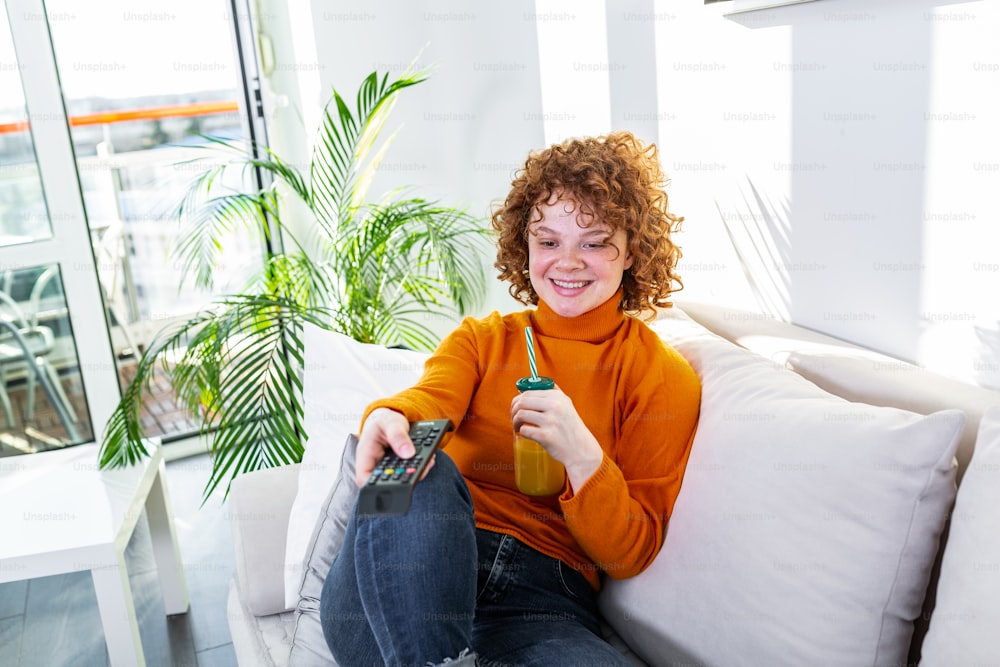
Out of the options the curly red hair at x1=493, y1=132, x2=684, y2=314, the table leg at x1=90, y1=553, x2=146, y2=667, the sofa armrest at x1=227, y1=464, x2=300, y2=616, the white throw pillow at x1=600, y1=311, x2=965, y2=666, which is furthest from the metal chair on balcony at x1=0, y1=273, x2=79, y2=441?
the white throw pillow at x1=600, y1=311, x2=965, y2=666

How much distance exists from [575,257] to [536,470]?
0.36m

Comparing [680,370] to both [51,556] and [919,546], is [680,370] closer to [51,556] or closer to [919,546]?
[919,546]

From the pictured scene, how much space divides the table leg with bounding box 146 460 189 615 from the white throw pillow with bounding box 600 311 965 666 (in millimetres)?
1404

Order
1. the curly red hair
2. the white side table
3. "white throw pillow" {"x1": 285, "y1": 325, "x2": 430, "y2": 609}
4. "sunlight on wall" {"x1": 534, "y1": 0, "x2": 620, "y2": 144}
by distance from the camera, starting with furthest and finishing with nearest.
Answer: "sunlight on wall" {"x1": 534, "y1": 0, "x2": 620, "y2": 144}, the white side table, "white throw pillow" {"x1": 285, "y1": 325, "x2": 430, "y2": 609}, the curly red hair

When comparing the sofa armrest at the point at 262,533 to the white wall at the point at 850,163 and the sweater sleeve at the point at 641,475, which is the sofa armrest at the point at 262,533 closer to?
the sweater sleeve at the point at 641,475

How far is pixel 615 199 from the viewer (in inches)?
53.9

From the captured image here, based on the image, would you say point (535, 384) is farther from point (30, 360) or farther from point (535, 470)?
point (30, 360)

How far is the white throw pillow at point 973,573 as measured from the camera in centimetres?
83

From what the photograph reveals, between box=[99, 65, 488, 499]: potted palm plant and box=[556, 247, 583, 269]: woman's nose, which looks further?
box=[99, 65, 488, 499]: potted palm plant

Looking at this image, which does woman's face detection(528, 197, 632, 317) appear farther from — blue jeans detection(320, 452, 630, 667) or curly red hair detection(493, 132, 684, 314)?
blue jeans detection(320, 452, 630, 667)

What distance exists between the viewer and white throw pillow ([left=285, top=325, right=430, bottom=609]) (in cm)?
147

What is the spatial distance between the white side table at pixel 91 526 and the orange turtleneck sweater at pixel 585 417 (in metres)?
0.85

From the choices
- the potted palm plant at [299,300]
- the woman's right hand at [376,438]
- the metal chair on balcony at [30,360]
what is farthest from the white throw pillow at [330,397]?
the metal chair on balcony at [30,360]

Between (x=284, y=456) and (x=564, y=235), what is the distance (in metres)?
1.00
